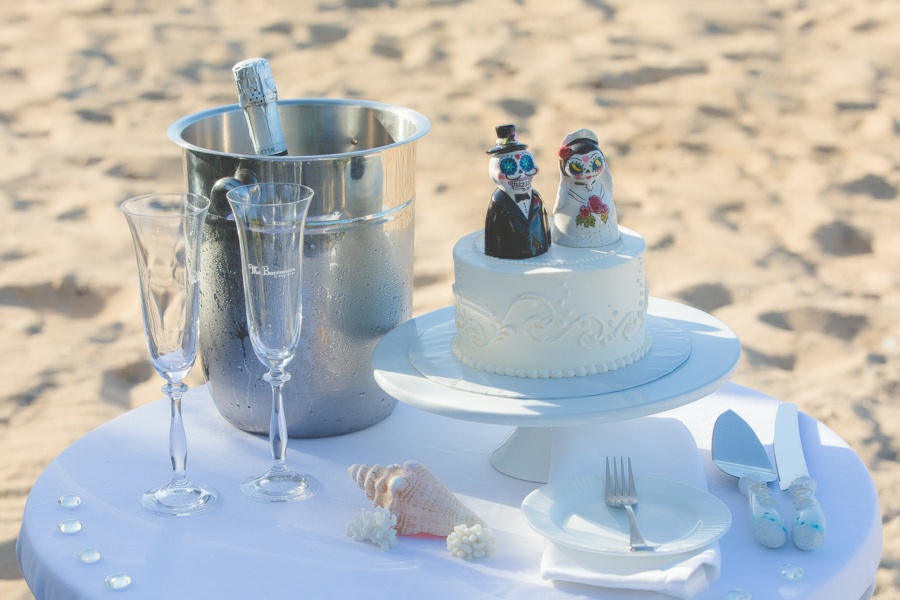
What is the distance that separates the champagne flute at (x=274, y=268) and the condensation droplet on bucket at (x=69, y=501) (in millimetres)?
207

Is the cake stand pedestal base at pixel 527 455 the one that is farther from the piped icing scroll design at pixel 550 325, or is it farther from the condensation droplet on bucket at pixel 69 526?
the condensation droplet on bucket at pixel 69 526

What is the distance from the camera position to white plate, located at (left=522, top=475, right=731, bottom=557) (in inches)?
47.2

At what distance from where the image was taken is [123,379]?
3061 mm

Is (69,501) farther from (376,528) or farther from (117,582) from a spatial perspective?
(376,528)

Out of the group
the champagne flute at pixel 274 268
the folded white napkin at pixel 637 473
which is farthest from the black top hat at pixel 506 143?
the folded white napkin at pixel 637 473

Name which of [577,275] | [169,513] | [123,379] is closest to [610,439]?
[577,275]

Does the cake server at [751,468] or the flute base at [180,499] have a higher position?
the cake server at [751,468]

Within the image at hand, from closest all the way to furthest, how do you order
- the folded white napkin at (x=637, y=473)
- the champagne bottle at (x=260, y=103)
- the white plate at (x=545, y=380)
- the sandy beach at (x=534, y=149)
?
1. the folded white napkin at (x=637, y=473)
2. the white plate at (x=545, y=380)
3. the champagne bottle at (x=260, y=103)
4. the sandy beach at (x=534, y=149)

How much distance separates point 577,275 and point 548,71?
3.67 metres

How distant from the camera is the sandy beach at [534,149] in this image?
3.02 metres

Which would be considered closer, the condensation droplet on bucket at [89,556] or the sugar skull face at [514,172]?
the condensation droplet on bucket at [89,556]

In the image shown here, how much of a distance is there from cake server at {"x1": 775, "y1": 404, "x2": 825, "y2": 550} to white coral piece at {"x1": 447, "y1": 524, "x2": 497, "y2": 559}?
33 centimetres

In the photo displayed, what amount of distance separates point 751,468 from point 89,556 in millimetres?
777

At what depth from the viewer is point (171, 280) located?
1.27 metres
